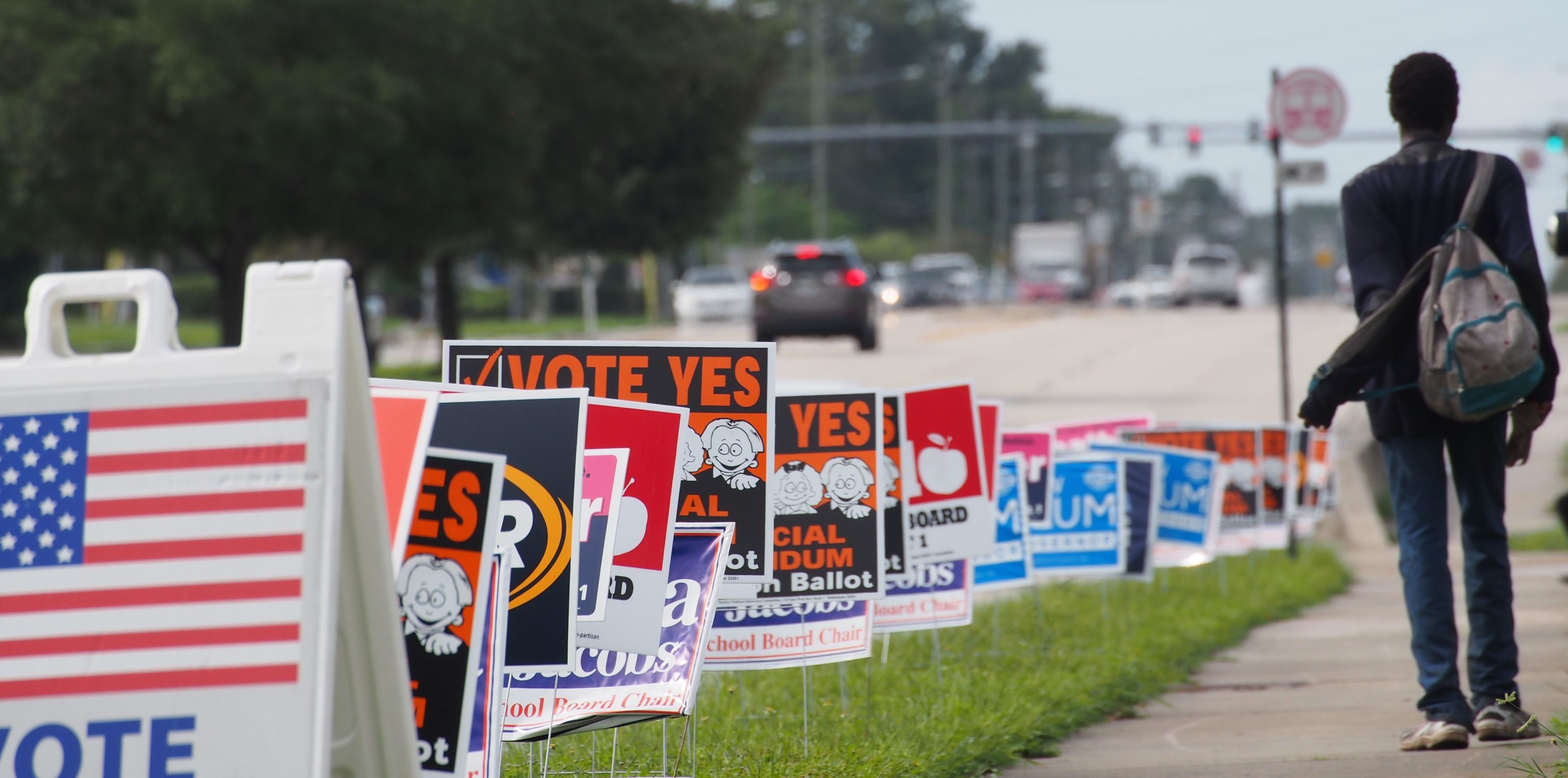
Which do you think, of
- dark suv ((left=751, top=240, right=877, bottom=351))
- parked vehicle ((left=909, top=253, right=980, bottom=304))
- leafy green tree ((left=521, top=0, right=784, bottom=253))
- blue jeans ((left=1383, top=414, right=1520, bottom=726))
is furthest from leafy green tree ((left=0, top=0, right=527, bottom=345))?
parked vehicle ((left=909, top=253, right=980, bottom=304))

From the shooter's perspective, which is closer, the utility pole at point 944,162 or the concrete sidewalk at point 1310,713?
the concrete sidewalk at point 1310,713

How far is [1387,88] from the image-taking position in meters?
5.45

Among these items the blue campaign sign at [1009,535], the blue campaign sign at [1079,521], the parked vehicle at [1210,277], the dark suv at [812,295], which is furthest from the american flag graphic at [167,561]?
the parked vehicle at [1210,277]

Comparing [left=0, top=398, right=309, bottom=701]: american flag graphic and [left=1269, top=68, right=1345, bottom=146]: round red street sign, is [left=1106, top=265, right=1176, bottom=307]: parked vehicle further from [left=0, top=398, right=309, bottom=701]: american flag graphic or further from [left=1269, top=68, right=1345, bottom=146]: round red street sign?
[left=0, top=398, right=309, bottom=701]: american flag graphic

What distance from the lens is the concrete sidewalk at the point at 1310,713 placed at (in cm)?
509

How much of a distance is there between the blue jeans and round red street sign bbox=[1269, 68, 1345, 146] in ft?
24.6

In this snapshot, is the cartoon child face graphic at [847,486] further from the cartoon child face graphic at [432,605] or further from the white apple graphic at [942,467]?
the cartoon child face graphic at [432,605]

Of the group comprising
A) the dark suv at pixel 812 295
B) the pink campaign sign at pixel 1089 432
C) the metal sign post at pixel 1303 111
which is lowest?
the pink campaign sign at pixel 1089 432

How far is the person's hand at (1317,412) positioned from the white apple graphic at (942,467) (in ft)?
A: 4.63

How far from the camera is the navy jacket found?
5141 millimetres

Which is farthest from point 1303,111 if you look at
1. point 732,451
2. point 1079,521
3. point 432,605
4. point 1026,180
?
point 1026,180

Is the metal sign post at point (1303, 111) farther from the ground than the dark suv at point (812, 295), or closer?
farther from the ground

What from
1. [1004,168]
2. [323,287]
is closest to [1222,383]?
[323,287]

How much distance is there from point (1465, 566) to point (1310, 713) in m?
1.06
